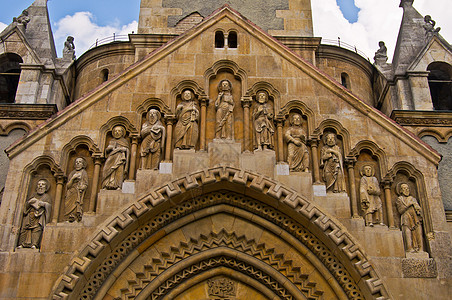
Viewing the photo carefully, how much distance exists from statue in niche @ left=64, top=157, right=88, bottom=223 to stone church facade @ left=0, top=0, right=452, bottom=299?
4cm

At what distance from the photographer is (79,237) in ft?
42.9

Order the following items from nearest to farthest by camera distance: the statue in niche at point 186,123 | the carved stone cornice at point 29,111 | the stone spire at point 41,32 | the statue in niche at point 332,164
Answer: the statue in niche at point 332,164
the statue in niche at point 186,123
the carved stone cornice at point 29,111
the stone spire at point 41,32

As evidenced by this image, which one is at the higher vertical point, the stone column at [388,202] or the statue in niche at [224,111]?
the statue in niche at [224,111]

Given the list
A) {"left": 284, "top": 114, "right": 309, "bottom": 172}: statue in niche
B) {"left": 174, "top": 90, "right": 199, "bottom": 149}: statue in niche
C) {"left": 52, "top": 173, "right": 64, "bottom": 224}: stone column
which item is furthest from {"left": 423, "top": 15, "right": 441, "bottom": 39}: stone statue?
{"left": 52, "top": 173, "right": 64, "bottom": 224}: stone column

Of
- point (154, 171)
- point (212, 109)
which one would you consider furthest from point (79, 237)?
point (212, 109)

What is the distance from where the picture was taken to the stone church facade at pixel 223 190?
42.9ft

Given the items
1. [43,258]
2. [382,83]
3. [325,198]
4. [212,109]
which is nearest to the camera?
[43,258]

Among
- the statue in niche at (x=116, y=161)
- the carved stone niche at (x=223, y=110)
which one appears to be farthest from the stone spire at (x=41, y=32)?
the carved stone niche at (x=223, y=110)

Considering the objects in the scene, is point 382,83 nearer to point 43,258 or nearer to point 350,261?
point 350,261

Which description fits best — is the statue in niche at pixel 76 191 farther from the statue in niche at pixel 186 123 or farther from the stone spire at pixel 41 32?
the stone spire at pixel 41 32

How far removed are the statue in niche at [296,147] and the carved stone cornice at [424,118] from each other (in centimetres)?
373

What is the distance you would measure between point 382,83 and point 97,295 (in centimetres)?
1104

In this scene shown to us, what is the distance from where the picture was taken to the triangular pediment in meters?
14.6

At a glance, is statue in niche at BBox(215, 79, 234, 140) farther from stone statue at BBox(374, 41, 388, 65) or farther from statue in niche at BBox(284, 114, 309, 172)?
stone statue at BBox(374, 41, 388, 65)
